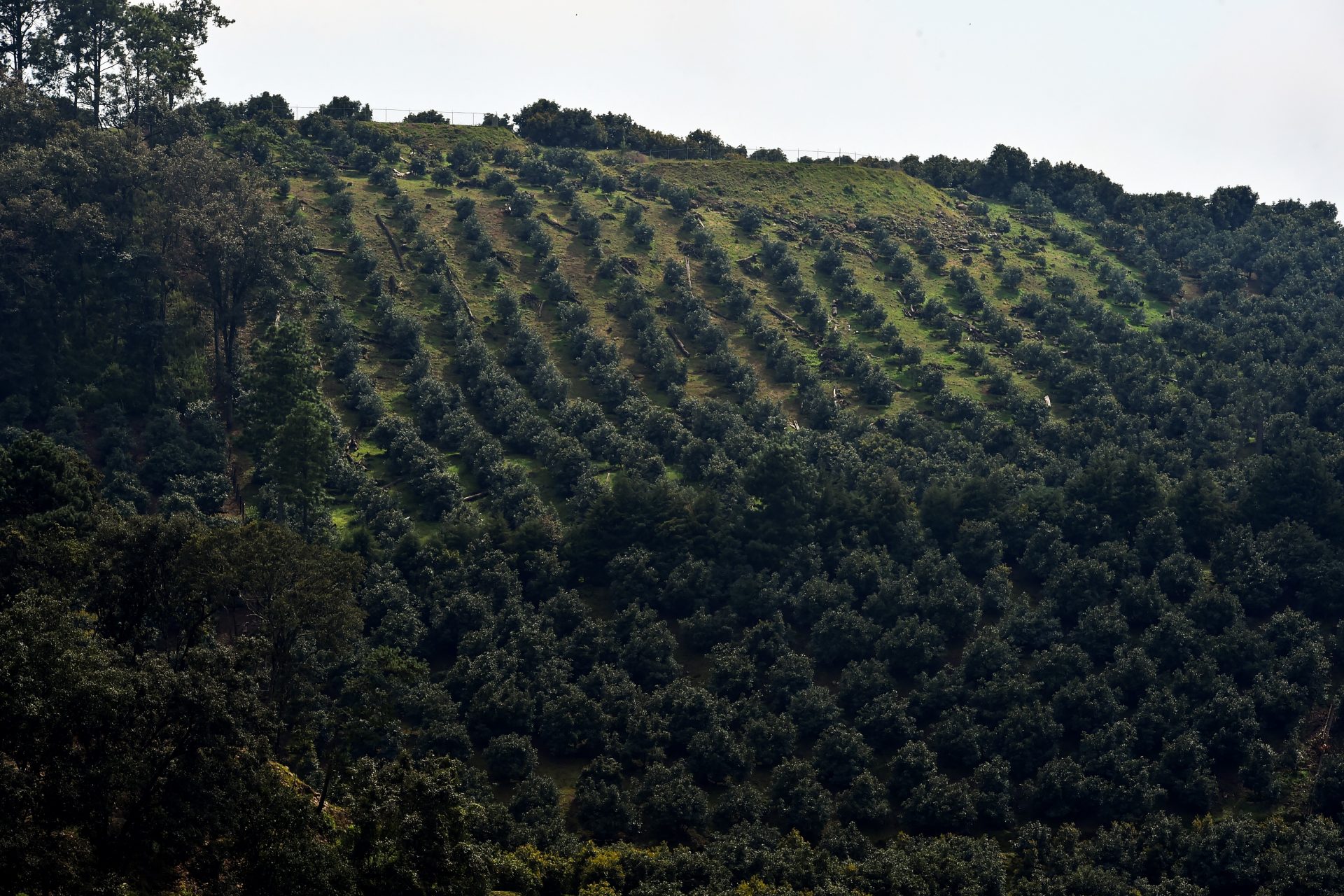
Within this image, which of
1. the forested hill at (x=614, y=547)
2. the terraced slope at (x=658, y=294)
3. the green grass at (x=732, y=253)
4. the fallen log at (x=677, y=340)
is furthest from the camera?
the fallen log at (x=677, y=340)

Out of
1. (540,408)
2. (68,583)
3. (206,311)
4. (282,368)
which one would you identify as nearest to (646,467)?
(540,408)

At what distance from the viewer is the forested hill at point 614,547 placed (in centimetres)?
5947

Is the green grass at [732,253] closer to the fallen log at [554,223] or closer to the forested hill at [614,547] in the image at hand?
the forested hill at [614,547]

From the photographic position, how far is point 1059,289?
147 meters

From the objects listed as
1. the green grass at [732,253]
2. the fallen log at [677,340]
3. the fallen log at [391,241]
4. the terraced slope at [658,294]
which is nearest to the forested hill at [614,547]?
the fallen log at [677,340]

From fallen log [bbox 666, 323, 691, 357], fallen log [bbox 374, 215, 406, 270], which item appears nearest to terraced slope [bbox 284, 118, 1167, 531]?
fallen log [bbox 666, 323, 691, 357]

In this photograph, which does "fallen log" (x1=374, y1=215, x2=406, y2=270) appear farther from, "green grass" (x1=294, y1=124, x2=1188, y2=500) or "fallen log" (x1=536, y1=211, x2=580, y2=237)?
"fallen log" (x1=536, y1=211, x2=580, y2=237)

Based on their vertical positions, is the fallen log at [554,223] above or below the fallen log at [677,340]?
above

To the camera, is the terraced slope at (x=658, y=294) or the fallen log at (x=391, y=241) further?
the fallen log at (x=391, y=241)

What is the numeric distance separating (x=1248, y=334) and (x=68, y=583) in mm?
110052

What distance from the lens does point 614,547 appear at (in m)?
94.4

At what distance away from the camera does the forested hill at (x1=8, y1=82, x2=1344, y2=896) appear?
195 feet

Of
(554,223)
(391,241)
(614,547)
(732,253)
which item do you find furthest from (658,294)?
(614,547)

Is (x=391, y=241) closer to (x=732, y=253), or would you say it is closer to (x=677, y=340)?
(x=677, y=340)
